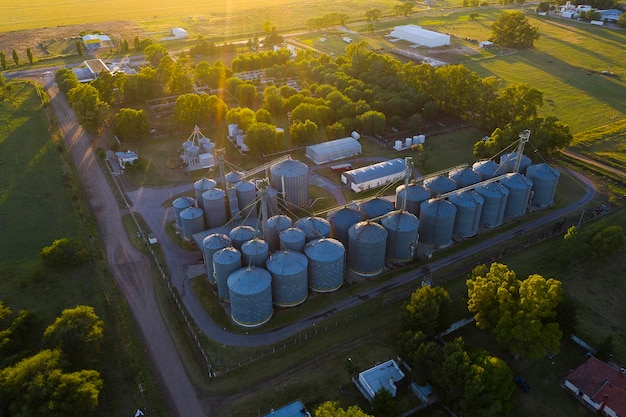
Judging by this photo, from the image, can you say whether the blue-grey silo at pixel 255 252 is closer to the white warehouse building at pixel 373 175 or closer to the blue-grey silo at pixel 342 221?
the blue-grey silo at pixel 342 221

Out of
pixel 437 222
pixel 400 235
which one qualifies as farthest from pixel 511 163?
pixel 400 235

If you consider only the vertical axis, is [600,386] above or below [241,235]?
below

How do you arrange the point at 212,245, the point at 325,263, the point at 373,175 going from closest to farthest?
the point at 325,263
the point at 212,245
the point at 373,175

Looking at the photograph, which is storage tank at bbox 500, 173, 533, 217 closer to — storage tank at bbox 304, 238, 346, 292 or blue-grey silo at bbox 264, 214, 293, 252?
storage tank at bbox 304, 238, 346, 292

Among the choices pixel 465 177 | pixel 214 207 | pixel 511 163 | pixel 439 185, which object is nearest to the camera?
pixel 214 207

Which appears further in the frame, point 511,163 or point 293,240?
point 511,163

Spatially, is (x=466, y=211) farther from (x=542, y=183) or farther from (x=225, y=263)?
(x=225, y=263)

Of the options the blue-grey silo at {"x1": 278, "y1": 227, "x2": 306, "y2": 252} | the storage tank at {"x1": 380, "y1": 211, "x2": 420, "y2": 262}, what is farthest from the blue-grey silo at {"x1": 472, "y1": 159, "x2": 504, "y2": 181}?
the blue-grey silo at {"x1": 278, "y1": 227, "x2": 306, "y2": 252}

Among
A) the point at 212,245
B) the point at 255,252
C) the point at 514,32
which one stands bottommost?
the point at 212,245

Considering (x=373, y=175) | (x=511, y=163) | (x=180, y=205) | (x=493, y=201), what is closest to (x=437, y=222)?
(x=493, y=201)
